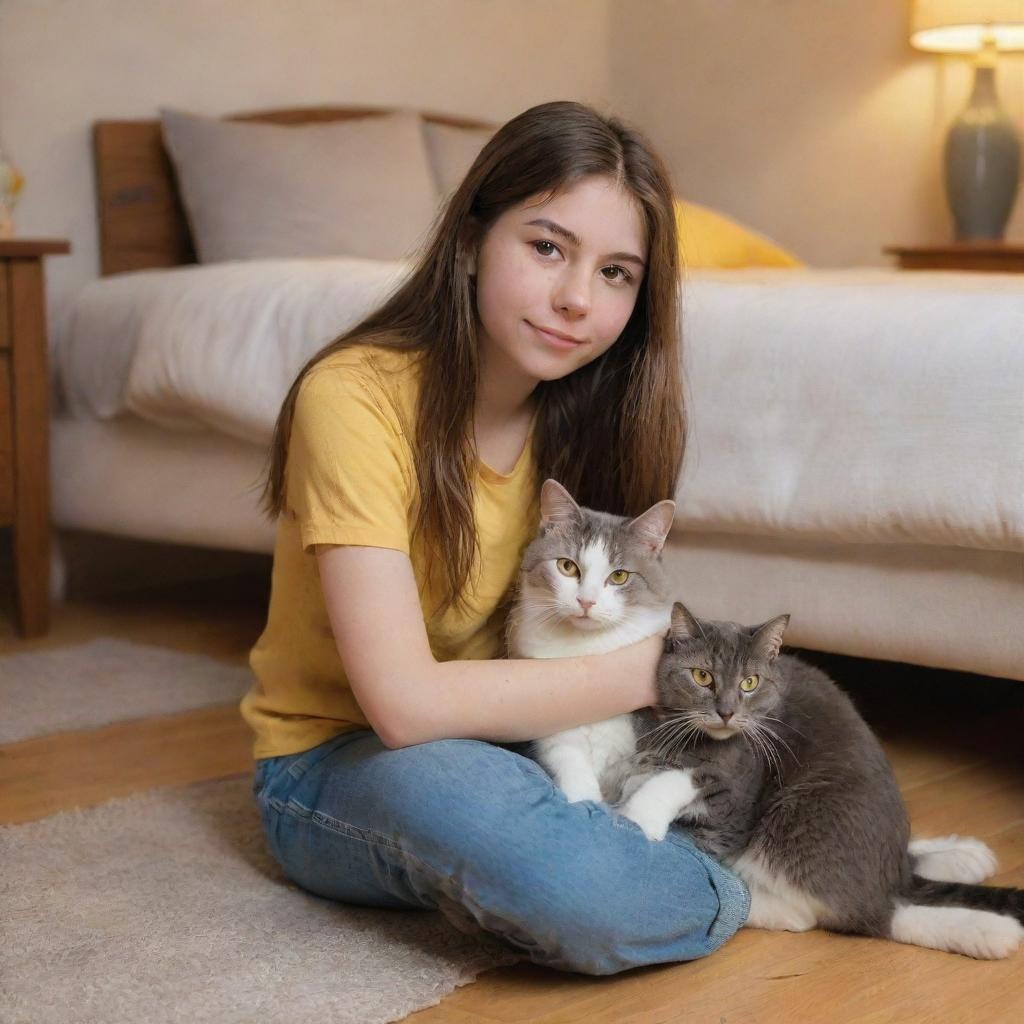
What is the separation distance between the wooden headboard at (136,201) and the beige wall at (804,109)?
5.34 feet

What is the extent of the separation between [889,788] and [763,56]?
124 inches

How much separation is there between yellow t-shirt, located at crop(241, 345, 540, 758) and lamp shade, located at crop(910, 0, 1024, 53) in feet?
7.89

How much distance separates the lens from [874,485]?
1780 mm

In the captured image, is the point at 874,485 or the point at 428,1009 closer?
the point at 428,1009

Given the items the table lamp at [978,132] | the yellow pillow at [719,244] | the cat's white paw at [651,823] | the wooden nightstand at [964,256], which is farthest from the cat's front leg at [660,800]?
the table lamp at [978,132]

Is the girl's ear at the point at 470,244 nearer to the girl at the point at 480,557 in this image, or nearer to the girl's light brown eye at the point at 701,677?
the girl at the point at 480,557

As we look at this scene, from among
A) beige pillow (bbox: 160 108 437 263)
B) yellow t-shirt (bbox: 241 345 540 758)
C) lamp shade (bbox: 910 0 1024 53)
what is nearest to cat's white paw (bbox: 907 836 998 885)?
yellow t-shirt (bbox: 241 345 540 758)

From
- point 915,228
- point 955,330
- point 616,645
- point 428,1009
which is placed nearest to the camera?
point 428,1009

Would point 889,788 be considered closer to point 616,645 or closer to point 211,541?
point 616,645

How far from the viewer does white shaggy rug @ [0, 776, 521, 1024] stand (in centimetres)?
130

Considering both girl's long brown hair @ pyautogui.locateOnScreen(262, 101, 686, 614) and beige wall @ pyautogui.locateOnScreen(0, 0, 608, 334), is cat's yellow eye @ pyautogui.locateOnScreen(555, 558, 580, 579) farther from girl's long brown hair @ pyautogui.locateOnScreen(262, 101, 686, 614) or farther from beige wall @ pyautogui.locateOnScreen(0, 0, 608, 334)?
beige wall @ pyautogui.locateOnScreen(0, 0, 608, 334)

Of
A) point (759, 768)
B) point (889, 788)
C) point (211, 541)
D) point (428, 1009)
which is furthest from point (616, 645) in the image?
point (211, 541)

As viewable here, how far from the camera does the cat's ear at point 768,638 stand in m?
1.47

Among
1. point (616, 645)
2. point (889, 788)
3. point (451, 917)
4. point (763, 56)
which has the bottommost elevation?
point (451, 917)
